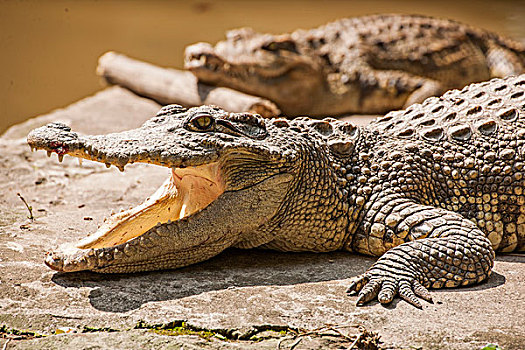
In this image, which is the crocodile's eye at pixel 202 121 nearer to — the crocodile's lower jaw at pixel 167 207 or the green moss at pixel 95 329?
the crocodile's lower jaw at pixel 167 207

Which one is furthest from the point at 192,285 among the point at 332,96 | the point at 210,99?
the point at 332,96

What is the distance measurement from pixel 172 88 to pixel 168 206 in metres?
6.29

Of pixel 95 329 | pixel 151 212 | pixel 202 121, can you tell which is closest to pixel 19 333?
pixel 95 329

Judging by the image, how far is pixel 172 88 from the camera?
10.2 meters

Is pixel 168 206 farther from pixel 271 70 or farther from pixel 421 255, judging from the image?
pixel 271 70

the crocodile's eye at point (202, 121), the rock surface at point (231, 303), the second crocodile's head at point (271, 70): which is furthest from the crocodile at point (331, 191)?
the second crocodile's head at point (271, 70)

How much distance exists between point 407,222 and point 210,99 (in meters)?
6.29

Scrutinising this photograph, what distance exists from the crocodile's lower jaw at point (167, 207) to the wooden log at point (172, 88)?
5.03 metres

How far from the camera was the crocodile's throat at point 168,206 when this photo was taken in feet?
12.9

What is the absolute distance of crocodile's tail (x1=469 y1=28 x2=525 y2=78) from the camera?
35.9 ft

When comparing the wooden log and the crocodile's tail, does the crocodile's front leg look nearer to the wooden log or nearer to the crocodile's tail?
the wooden log

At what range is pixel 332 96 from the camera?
10359 millimetres

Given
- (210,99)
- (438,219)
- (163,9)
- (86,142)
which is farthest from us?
(163,9)

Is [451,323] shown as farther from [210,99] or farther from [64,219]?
[210,99]
